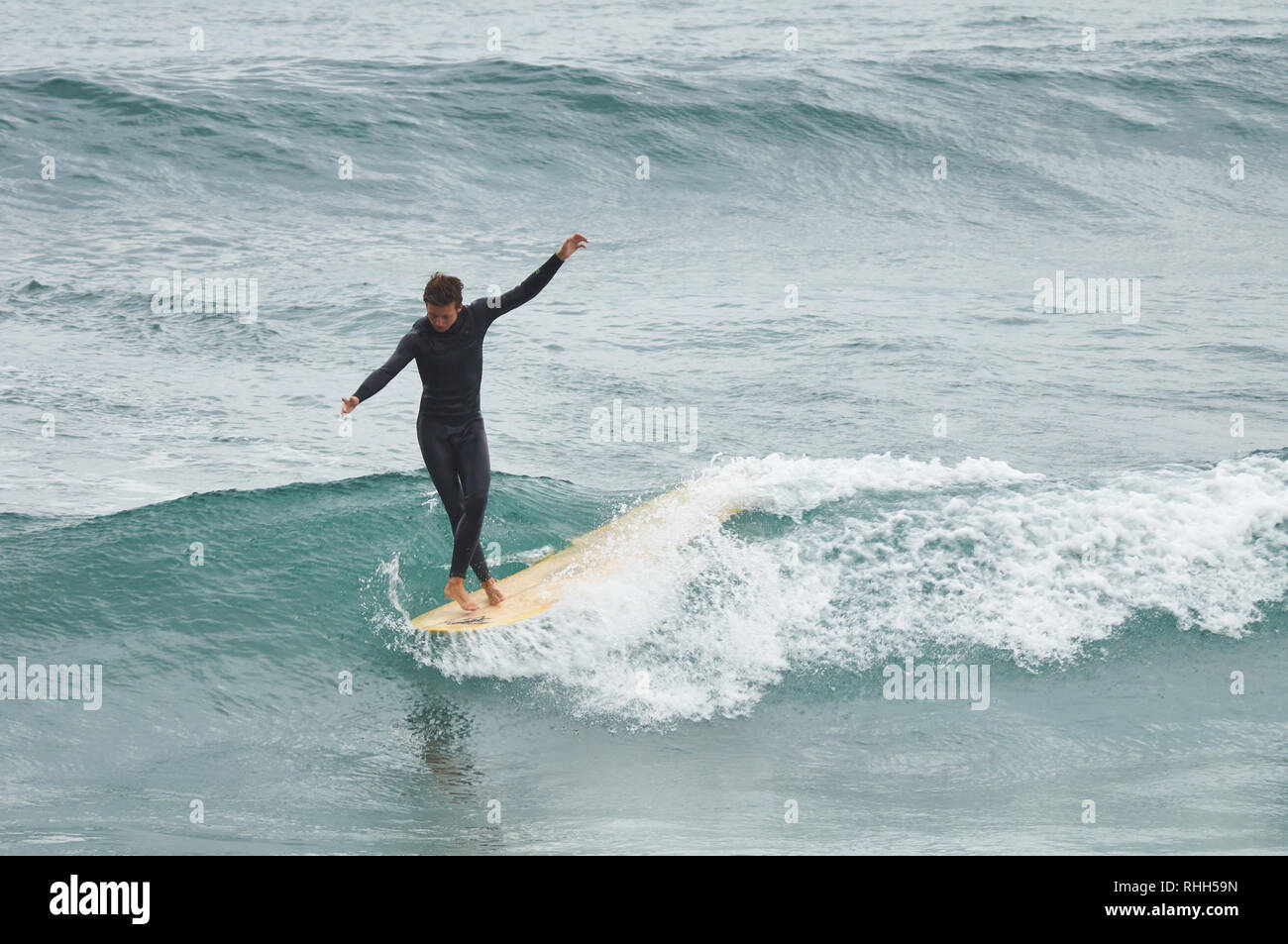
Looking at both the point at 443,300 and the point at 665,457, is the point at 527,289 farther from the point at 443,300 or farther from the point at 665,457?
the point at 665,457

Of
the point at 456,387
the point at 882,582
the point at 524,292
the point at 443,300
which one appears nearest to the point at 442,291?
the point at 443,300

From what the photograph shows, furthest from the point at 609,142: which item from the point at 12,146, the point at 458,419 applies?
the point at 458,419

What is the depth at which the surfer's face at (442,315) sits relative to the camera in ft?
19.9

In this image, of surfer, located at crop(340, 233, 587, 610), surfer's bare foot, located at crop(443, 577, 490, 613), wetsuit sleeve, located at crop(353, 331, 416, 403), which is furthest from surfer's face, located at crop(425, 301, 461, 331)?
surfer's bare foot, located at crop(443, 577, 490, 613)

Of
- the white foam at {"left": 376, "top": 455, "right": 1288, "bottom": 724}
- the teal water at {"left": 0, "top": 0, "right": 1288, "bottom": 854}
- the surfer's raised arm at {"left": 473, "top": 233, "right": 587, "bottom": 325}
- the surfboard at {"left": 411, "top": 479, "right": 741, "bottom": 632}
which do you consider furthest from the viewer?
the surfboard at {"left": 411, "top": 479, "right": 741, "bottom": 632}

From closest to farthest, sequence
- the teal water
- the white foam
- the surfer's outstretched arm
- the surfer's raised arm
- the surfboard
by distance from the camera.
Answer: the teal water < the surfer's outstretched arm < the surfer's raised arm < the white foam < the surfboard

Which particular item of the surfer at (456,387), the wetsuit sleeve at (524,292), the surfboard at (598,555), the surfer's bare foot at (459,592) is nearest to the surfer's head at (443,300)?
the surfer at (456,387)

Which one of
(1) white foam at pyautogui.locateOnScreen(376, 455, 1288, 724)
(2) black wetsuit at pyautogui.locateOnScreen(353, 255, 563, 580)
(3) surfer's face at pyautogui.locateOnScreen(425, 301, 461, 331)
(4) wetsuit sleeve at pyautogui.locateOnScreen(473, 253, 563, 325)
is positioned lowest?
(1) white foam at pyautogui.locateOnScreen(376, 455, 1288, 724)

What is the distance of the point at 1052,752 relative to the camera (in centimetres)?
590

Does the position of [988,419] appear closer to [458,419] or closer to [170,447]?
[458,419]

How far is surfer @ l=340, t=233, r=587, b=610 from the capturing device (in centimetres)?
611

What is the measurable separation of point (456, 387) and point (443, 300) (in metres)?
0.53

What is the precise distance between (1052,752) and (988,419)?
529 centimetres

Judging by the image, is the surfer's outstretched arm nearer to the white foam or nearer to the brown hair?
the brown hair
